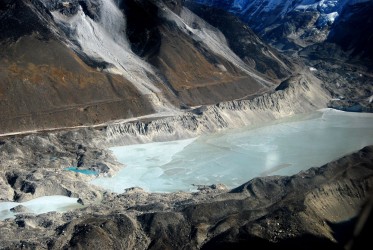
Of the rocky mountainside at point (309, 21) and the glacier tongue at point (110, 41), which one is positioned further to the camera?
the rocky mountainside at point (309, 21)

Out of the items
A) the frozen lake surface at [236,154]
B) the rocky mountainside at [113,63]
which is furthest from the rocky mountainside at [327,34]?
the frozen lake surface at [236,154]

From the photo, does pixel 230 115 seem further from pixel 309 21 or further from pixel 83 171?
pixel 309 21

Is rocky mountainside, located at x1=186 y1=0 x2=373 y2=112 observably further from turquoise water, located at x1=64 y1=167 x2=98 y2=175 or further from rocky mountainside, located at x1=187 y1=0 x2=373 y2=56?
turquoise water, located at x1=64 y1=167 x2=98 y2=175

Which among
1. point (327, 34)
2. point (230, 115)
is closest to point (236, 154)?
point (230, 115)

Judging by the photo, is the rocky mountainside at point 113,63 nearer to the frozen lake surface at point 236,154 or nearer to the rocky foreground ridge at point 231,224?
the frozen lake surface at point 236,154

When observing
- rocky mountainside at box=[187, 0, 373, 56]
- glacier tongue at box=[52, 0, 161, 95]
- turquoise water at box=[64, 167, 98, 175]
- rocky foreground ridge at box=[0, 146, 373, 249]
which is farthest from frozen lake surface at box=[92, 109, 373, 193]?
rocky mountainside at box=[187, 0, 373, 56]

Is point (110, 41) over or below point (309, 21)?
below

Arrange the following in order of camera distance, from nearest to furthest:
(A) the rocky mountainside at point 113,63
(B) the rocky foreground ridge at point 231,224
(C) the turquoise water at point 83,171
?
(B) the rocky foreground ridge at point 231,224 < (C) the turquoise water at point 83,171 < (A) the rocky mountainside at point 113,63
